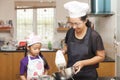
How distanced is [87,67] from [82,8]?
48cm

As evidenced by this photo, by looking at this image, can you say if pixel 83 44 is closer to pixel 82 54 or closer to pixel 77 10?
pixel 82 54

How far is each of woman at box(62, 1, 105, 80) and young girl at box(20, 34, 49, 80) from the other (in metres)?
0.39

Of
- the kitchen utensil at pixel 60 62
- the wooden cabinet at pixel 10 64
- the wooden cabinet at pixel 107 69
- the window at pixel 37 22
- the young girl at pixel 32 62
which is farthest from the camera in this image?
the window at pixel 37 22

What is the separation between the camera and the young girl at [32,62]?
245 centimetres

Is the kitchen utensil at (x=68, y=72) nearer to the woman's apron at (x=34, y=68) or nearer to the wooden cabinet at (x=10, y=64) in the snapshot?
the woman's apron at (x=34, y=68)

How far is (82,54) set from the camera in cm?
213

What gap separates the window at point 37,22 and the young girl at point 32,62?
2.75 meters

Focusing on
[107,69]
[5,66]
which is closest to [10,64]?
[5,66]

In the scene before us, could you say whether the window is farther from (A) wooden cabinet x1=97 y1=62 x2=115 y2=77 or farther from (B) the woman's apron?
(B) the woman's apron

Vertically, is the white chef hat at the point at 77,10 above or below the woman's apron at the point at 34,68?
above

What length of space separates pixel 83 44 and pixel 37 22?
10.7ft

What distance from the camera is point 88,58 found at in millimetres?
2137

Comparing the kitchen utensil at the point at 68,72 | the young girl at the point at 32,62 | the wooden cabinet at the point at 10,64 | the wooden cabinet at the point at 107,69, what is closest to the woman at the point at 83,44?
the kitchen utensil at the point at 68,72

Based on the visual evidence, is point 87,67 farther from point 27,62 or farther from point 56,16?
point 56,16
